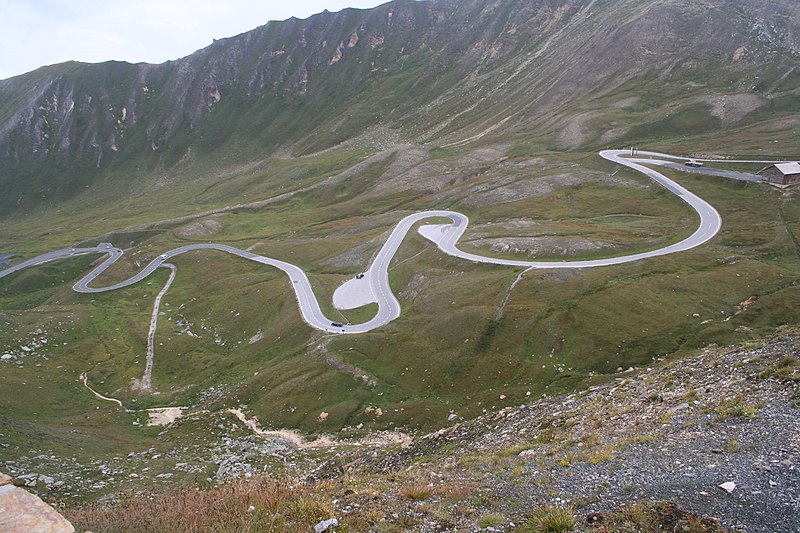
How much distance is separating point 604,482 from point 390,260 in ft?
269

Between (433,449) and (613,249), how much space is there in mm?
61670

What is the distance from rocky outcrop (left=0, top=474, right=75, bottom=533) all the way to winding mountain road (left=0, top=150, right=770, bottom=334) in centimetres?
5798

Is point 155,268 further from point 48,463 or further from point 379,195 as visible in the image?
point 48,463

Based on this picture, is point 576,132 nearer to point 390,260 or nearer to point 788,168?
point 788,168

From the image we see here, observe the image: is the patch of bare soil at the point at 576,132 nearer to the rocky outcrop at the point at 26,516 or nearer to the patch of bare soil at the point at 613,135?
the patch of bare soil at the point at 613,135

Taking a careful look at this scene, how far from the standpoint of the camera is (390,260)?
10012 centimetres

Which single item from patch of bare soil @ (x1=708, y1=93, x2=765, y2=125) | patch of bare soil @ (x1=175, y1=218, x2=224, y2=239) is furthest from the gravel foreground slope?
patch of bare soil @ (x1=708, y1=93, x2=765, y2=125)

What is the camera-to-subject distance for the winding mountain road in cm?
7856

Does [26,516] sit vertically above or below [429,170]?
below

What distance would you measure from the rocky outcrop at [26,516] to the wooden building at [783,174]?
125m

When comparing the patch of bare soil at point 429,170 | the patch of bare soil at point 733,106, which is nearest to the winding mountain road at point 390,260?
the patch of bare soil at point 429,170

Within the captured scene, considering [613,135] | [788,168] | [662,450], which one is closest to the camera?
[662,450]

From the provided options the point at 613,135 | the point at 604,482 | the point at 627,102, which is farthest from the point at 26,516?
the point at 627,102

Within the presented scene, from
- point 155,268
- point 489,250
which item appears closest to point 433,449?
point 489,250
